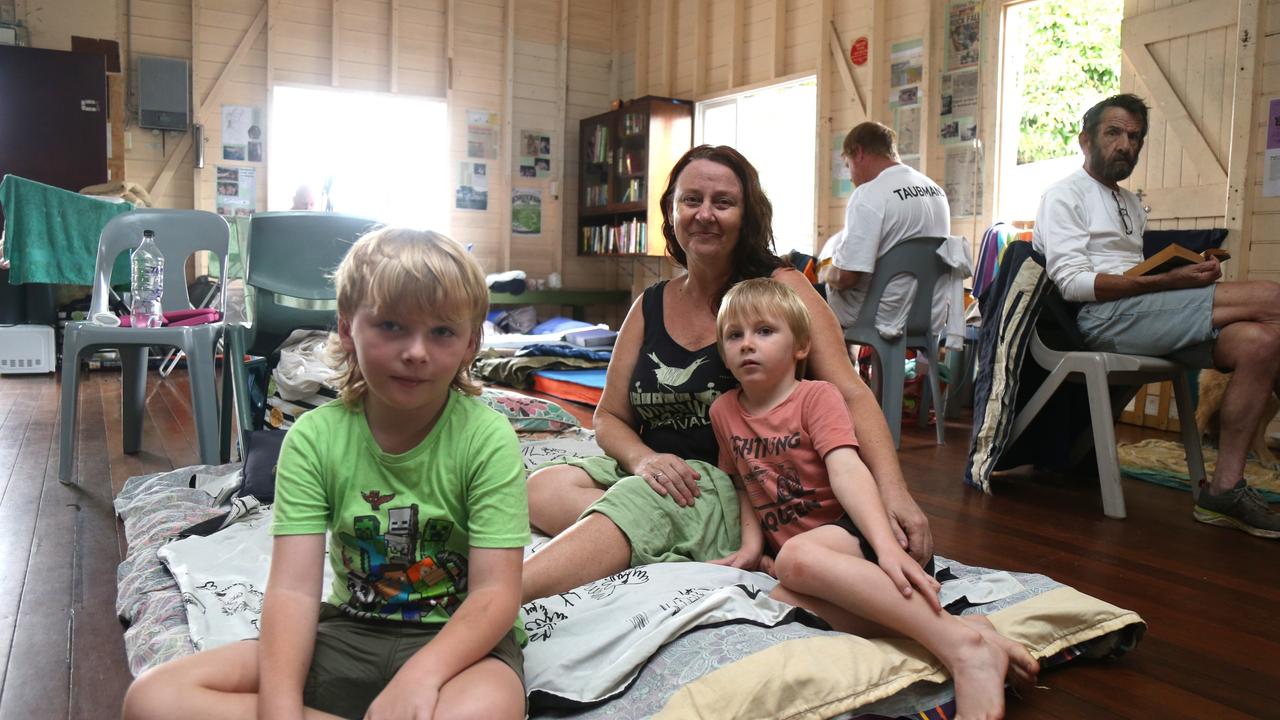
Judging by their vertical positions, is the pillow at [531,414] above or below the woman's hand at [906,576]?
below

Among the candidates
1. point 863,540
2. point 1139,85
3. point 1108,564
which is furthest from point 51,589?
point 1139,85

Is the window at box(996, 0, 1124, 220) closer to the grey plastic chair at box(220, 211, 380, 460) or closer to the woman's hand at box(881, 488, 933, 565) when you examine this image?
the grey plastic chair at box(220, 211, 380, 460)

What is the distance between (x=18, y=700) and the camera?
140cm

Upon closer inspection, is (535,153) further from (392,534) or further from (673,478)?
(392,534)

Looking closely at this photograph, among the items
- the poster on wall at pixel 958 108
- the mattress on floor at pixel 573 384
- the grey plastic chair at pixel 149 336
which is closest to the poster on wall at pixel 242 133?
the mattress on floor at pixel 573 384

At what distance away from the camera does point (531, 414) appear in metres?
3.51

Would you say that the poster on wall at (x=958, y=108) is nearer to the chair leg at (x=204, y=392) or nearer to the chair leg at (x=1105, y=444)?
the chair leg at (x=1105, y=444)

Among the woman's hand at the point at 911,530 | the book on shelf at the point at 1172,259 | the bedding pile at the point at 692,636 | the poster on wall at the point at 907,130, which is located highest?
the poster on wall at the point at 907,130

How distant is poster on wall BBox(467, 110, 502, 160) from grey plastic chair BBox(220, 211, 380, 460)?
Answer: 185 inches

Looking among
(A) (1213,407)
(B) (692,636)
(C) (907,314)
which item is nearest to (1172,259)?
(A) (1213,407)

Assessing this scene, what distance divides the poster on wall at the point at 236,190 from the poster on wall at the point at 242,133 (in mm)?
96

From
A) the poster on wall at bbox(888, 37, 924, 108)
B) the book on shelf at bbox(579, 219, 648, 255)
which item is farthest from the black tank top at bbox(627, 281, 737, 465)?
the book on shelf at bbox(579, 219, 648, 255)

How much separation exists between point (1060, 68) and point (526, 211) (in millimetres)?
4324

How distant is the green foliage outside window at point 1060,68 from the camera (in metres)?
4.91
